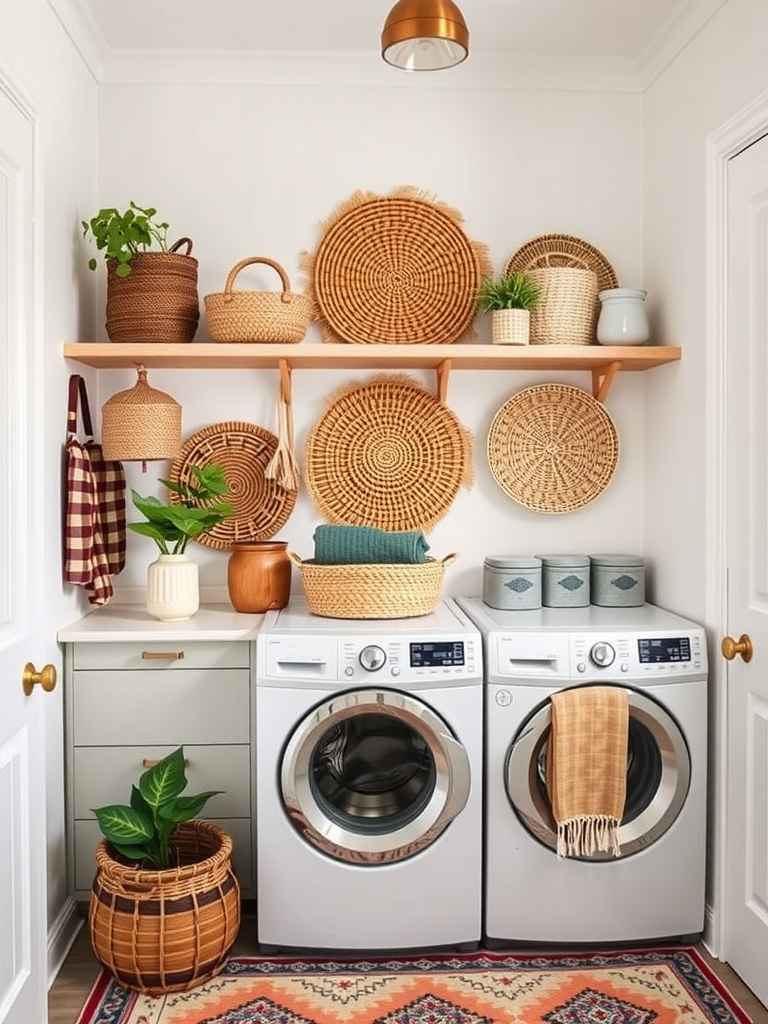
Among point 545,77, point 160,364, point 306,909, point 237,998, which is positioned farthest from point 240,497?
point 545,77

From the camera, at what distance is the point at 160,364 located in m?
2.95

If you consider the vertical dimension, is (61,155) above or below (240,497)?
above

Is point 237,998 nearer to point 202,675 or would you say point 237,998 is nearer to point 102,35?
point 202,675

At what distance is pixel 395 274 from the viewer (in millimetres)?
3053

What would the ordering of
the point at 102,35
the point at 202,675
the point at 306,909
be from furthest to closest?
1. the point at 102,35
2. the point at 202,675
3. the point at 306,909

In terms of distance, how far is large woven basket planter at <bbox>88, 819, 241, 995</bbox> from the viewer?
2234 millimetres

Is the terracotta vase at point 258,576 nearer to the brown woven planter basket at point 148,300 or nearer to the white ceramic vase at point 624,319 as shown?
the brown woven planter basket at point 148,300

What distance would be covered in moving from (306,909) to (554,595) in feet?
3.80

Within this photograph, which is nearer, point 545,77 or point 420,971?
point 420,971

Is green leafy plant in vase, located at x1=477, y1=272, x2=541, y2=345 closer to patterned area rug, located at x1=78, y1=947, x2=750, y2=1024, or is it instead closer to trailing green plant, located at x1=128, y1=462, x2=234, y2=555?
trailing green plant, located at x1=128, y1=462, x2=234, y2=555

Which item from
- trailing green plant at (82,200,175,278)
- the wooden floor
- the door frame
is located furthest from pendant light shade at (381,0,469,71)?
the wooden floor

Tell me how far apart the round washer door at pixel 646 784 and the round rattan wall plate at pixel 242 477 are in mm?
1113

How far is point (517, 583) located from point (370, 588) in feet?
1.62

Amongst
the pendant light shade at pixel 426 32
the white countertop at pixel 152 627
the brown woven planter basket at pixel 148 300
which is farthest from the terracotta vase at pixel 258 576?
the pendant light shade at pixel 426 32
